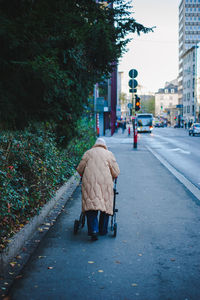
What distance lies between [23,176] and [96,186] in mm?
1423

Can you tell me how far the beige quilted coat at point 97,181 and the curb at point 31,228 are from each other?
→ 0.87 metres

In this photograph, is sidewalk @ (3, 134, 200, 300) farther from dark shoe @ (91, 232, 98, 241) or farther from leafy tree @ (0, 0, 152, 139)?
leafy tree @ (0, 0, 152, 139)

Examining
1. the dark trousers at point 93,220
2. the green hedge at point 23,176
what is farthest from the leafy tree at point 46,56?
the dark trousers at point 93,220

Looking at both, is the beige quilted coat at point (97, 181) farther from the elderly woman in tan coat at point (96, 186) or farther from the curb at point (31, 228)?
the curb at point (31, 228)

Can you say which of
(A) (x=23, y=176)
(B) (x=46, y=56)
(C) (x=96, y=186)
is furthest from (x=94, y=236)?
(B) (x=46, y=56)

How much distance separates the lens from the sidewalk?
160 inches

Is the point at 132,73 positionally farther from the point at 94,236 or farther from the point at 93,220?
the point at 94,236

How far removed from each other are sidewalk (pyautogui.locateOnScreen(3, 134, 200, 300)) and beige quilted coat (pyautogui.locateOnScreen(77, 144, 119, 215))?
525 mm

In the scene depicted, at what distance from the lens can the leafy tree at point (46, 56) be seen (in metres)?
5.70

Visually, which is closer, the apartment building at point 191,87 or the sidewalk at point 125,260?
the sidewalk at point 125,260

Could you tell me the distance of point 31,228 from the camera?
238 inches

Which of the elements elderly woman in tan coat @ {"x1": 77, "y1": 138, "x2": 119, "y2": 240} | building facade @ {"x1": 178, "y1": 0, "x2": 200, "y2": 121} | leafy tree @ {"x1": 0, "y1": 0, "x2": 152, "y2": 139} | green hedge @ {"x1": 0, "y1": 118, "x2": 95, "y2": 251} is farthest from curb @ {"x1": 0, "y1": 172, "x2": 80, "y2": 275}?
building facade @ {"x1": 178, "y1": 0, "x2": 200, "y2": 121}

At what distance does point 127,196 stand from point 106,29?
3.73m

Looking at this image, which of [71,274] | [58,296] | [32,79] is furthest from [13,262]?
[32,79]
